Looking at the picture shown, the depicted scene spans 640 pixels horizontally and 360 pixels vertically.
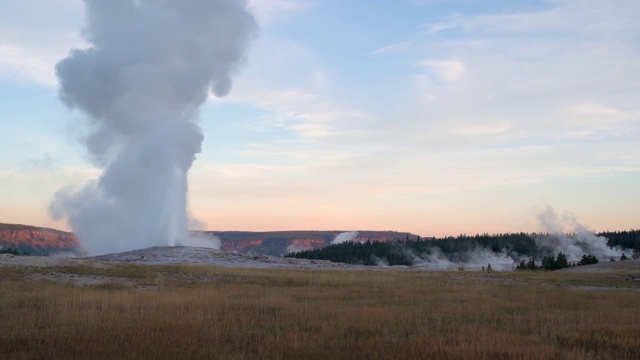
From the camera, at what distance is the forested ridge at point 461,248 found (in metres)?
103

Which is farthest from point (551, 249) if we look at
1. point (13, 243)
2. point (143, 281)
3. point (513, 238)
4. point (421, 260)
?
point (13, 243)

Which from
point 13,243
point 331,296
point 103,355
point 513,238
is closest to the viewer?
point 103,355

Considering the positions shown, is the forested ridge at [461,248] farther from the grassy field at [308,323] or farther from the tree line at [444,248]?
the grassy field at [308,323]

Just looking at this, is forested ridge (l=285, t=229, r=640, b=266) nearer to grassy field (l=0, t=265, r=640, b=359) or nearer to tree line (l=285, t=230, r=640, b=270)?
tree line (l=285, t=230, r=640, b=270)

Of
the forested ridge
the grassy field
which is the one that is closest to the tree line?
the forested ridge

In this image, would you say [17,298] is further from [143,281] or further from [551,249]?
[551,249]

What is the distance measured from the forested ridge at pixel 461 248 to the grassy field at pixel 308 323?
78.0 metres

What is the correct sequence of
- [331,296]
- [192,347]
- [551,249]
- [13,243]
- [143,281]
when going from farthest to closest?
1. [13,243]
2. [551,249]
3. [143,281]
4. [331,296]
5. [192,347]

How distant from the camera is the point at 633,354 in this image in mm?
10531

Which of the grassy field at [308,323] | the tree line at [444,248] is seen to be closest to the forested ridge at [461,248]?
the tree line at [444,248]

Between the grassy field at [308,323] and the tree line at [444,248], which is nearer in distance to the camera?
the grassy field at [308,323]

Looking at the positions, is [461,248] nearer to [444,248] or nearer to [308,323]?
[444,248]

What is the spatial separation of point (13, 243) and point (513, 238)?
417ft

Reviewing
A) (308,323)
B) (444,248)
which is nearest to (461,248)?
(444,248)
